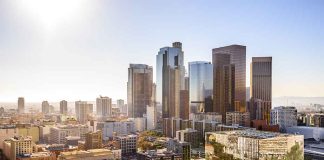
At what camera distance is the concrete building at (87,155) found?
1338 centimetres

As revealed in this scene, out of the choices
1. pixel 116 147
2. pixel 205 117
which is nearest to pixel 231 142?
pixel 116 147

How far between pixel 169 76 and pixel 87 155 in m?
20.6

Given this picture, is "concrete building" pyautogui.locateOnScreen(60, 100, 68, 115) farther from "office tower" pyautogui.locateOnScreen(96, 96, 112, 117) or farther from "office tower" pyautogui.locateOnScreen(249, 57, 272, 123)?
"office tower" pyautogui.locateOnScreen(249, 57, 272, 123)

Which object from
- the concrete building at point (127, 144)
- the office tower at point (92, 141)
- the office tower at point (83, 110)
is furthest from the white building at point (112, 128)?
the office tower at point (83, 110)

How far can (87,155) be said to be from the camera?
1372cm

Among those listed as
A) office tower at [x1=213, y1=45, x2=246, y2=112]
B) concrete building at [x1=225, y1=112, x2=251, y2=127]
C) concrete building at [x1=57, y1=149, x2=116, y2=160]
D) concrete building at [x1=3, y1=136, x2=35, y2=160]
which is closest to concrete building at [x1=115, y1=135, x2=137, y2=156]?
concrete building at [x1=57, y1=149, x2=116, y2=160]

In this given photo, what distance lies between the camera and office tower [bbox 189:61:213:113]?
113ft

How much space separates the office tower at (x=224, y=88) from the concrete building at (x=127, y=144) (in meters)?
11.4

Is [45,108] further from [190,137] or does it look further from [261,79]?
[190,137]

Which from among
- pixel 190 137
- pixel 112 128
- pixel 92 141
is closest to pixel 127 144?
pixel 92 141

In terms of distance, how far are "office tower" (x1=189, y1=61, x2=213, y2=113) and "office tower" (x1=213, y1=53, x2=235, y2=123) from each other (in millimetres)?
3570

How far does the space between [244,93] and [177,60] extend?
7489 mm

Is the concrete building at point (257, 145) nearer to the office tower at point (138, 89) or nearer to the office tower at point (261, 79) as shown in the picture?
the office tower at point (261, 79)

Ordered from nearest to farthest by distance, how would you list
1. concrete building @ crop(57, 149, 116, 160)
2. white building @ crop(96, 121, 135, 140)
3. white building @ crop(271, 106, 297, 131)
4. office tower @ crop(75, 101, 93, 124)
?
concrete building @ crop(57, 149, 116, 160), white building @ crop(271, 106, 297, 131), white building @ crop(96, 121, 135, 140), office tower @ crop(75, 101, 93, 124)
